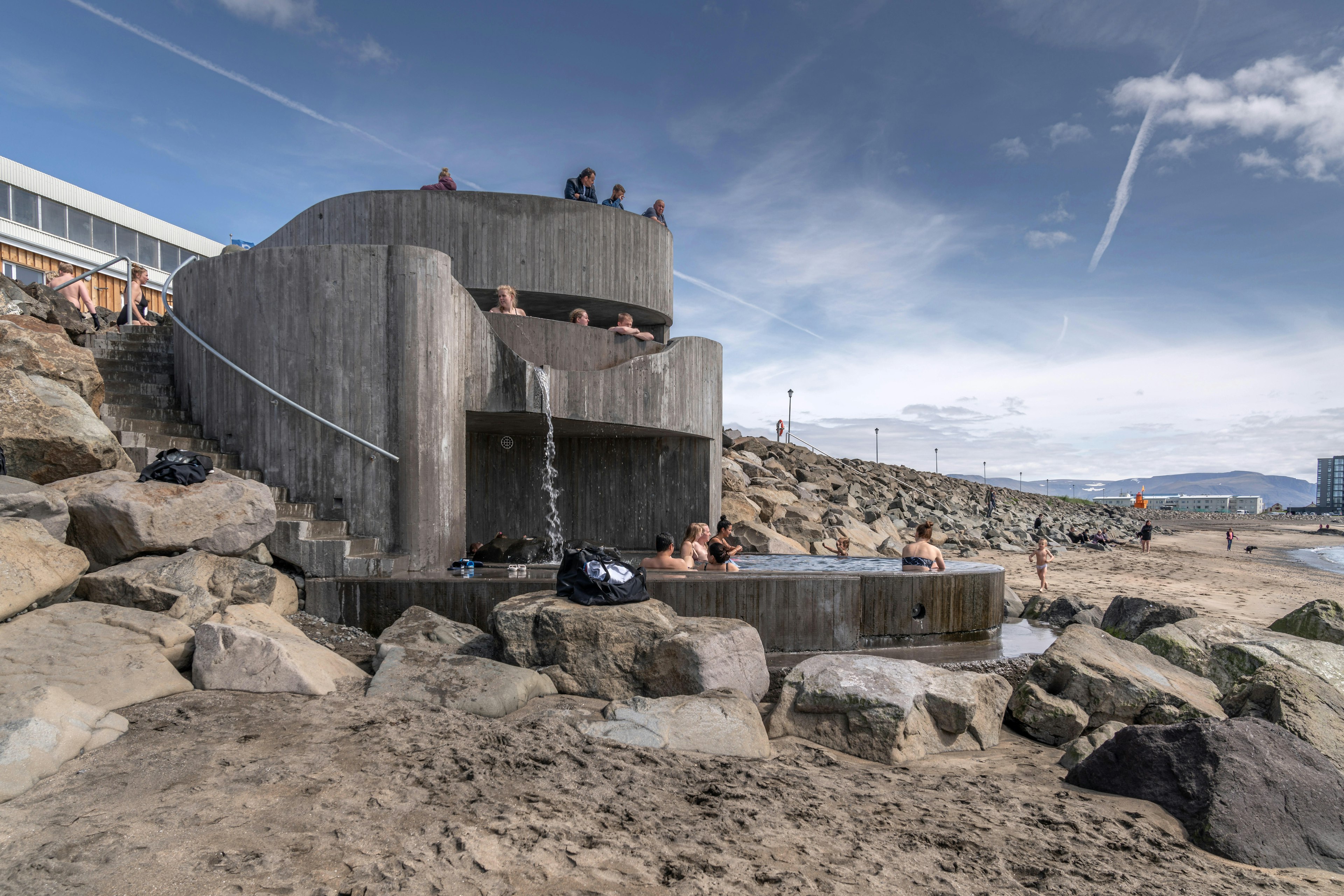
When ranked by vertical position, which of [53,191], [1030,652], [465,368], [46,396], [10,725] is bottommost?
[1030,652]

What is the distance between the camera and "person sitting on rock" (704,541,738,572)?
30.6 ft

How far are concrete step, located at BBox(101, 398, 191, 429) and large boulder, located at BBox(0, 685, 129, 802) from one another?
5.59m

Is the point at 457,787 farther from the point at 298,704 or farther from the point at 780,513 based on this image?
the point at 780,513

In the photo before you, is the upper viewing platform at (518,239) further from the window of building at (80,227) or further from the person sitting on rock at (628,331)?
the window of building at (80,227)

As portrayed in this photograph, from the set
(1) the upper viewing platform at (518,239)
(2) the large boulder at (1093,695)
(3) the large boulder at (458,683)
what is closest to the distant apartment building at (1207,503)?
(1) the upper viewing platform at (518,239)

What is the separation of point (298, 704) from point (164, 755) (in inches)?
41.1

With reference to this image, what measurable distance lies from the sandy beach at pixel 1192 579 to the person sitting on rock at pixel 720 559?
933cm

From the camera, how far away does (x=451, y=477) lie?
388 inches

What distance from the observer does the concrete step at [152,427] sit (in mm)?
9172

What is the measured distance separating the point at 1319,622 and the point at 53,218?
129ft

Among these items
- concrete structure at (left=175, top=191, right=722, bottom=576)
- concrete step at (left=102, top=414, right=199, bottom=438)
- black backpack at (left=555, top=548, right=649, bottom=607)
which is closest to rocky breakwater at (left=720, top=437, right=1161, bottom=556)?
concrete structure at (left=175, top=191, right=722, bottom=576)

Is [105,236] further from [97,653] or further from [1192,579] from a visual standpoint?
[1192,579]

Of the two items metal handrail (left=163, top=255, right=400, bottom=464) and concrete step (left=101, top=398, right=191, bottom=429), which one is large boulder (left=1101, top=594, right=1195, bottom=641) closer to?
metal handrail (left=163, top=255, right=400, bottom=464)

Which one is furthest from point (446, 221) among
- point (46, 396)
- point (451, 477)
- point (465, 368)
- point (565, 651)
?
point (565, 651)
